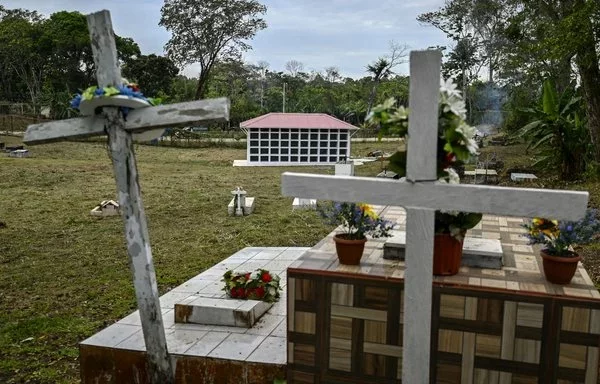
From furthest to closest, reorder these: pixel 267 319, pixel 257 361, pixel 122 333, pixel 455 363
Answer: pixel 267 319 → pixel 122 333 → pixel 257 361 → pixel 455 363

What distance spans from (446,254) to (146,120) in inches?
71.1

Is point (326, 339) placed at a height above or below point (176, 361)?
above

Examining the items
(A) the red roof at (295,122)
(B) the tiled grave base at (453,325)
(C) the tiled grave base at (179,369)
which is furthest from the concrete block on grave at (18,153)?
(B) the tiled grave base at (453,325)

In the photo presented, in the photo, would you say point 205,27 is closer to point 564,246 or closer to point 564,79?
point 564,79

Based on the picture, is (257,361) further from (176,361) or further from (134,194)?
(134,194)

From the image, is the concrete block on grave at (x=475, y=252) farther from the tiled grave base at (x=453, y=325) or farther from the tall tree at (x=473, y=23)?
the tall tree at (x=473, y=23)

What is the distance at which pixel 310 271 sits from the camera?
3.16m

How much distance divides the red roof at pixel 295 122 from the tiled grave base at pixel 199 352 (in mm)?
18566

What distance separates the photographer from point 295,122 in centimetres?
2300

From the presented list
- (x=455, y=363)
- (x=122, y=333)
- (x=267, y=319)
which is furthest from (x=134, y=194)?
(x=455, y=363)

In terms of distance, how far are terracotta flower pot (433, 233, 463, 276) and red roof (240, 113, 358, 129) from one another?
19765mm

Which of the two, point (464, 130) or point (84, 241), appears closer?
point (464, 130)

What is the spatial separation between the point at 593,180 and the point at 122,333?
10.4 meters

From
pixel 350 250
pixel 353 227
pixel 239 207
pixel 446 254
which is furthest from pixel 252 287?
pixel 239 207
